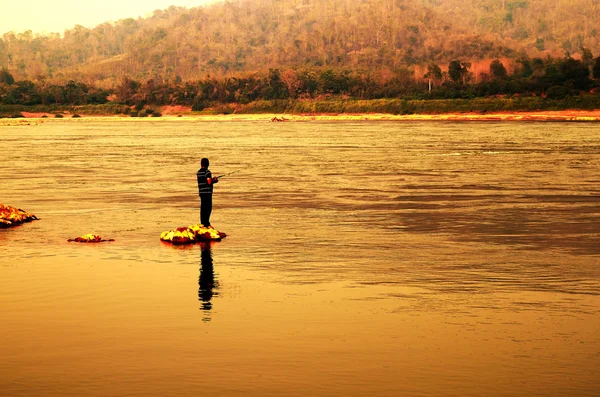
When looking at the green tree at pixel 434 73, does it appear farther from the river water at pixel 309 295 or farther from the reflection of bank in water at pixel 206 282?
the reflection of bank in water at pixel 206 282

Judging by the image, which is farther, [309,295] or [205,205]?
[205,205]

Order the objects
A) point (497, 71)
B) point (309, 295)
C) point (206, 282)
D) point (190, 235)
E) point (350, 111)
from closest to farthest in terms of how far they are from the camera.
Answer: point (309, 295) → point (206, 282) → point (190, 235) → point (350, 111) → point (497, 71)

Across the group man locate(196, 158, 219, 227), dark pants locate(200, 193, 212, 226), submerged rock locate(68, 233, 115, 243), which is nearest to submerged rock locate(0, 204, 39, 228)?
submerged rock locate(68, 233, 115, 243)

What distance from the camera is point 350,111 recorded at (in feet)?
564

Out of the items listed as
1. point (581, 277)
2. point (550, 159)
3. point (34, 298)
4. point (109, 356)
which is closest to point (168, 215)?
point (34, 298)

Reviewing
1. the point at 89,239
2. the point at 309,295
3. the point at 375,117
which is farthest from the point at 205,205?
the point at 375,117

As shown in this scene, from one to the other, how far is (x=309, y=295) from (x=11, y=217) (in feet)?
40.8

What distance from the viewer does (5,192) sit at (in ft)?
111

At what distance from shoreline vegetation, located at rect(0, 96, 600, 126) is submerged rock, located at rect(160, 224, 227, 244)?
113 meters

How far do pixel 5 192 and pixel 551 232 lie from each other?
68.1ft

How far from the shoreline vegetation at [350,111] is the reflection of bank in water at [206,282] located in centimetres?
11530

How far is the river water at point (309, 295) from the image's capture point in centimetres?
1029

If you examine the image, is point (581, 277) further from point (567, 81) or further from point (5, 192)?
point (567, 81)

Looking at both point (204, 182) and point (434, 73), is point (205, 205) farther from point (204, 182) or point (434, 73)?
point (434, 73)
